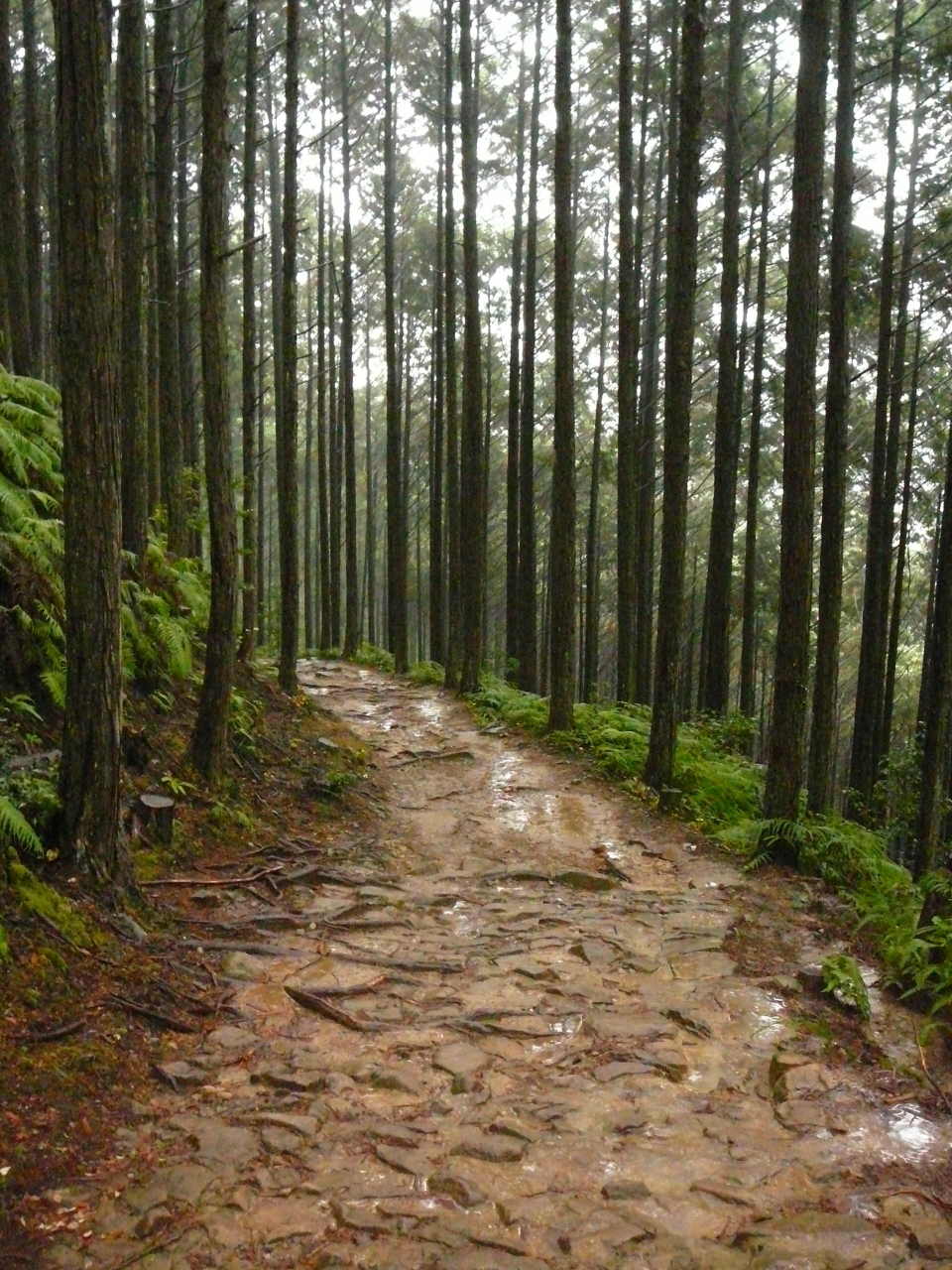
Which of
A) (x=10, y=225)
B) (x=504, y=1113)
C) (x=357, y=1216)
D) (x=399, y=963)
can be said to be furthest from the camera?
(x=10, y=225)

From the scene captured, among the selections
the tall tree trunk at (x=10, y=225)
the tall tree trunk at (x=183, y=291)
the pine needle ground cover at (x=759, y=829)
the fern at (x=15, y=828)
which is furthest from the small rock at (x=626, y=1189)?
the tall tree trunk at (x=183, y=291)

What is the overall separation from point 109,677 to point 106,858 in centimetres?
112

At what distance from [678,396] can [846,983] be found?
6.58 m

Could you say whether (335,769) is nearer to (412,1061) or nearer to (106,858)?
(106,858)

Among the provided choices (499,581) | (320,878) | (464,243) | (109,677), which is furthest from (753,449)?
(499,581)

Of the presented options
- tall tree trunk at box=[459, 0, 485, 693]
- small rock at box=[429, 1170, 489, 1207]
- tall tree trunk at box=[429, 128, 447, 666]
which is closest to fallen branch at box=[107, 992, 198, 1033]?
small rock at box=[429, 1170, 489, 1207]

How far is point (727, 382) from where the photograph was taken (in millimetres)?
14852

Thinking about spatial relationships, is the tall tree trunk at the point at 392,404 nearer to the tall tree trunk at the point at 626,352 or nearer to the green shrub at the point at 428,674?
the green shrub at the point at 428,674

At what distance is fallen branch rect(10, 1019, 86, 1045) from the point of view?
4.27 m

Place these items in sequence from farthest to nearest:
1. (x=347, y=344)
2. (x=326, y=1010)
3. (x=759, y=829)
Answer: (x=347, y=344)
(x=759, y=829)
(x=326, y=1010)

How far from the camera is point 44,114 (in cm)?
1806

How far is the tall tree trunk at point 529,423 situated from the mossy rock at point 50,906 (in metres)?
13.7

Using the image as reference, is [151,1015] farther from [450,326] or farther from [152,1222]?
[450,326]

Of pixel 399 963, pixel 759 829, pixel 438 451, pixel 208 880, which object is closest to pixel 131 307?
pixel 208 880
